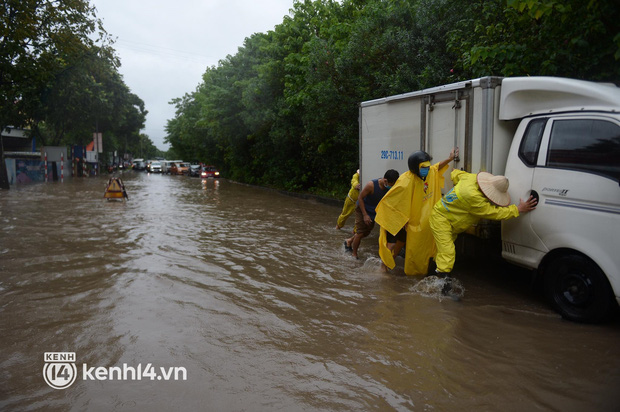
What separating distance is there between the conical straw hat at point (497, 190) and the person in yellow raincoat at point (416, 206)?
1.02 meters

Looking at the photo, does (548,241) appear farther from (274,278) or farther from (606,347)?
(274,278)

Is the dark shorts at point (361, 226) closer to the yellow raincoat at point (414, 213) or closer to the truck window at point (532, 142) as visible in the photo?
the yellow raincoat at point (414, 213)

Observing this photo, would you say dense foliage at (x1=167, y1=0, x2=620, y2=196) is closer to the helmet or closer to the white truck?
the white truck

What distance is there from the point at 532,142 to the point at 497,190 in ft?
2.24

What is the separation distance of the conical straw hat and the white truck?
223mm

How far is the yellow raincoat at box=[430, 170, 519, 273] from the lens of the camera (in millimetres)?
5410

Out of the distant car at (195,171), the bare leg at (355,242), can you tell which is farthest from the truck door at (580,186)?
the distant car at (195,171)

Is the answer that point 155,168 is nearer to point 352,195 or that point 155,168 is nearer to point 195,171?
point 195,171

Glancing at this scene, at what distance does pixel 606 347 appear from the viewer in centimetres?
438

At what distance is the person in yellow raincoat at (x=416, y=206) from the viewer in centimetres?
645

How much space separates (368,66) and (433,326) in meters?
11.3

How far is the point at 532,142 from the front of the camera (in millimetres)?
5445

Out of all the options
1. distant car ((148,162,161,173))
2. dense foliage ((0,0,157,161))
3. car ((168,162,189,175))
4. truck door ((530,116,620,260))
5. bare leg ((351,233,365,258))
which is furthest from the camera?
distant car ((148,162,161,173))

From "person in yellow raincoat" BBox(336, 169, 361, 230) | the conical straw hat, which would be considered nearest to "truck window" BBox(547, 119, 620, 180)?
the conical straw hat
